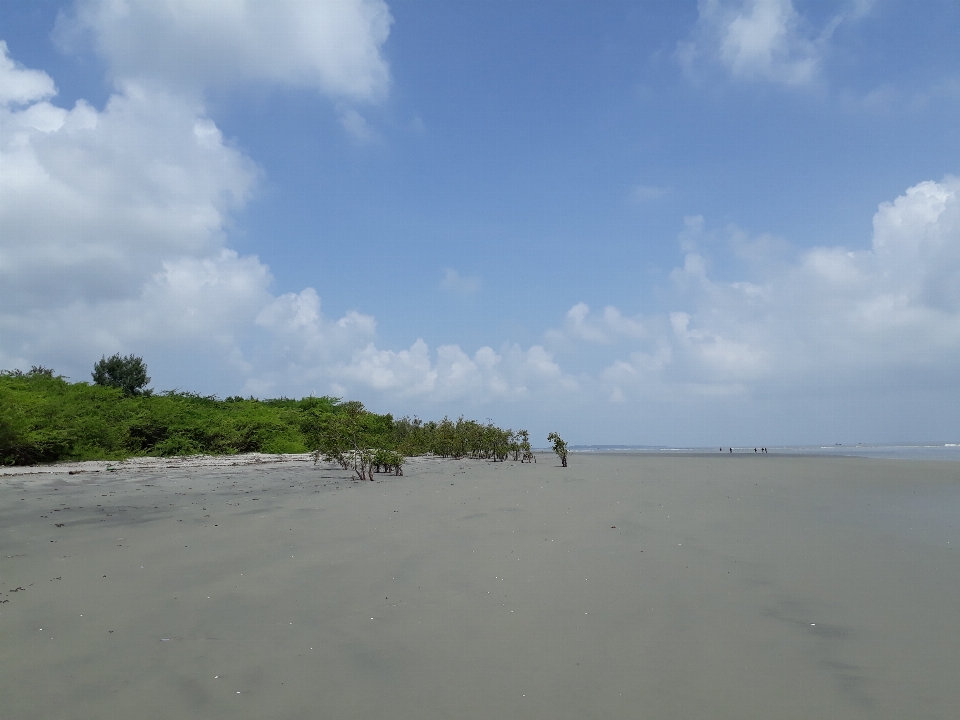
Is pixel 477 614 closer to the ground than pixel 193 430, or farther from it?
closer to the ground

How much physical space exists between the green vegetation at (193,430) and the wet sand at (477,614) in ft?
31.0

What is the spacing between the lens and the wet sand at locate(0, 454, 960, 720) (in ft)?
11.6

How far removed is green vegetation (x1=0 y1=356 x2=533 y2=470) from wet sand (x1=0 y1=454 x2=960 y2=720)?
944cm

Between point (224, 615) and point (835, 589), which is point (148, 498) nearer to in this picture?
point (224, 615)

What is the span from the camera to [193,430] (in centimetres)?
2636

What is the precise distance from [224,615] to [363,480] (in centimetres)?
1191

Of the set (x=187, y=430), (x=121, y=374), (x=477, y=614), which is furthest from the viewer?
(x=121, y=374)

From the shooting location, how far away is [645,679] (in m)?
3.74

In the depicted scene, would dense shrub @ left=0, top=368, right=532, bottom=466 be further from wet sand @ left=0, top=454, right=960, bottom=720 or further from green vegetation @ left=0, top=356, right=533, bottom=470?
→ wet sand @ left=0, top=454, right=960, bottom=720

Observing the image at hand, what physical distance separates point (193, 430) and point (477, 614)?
985 inches

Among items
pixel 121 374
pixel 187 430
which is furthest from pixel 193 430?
pixel 121 374

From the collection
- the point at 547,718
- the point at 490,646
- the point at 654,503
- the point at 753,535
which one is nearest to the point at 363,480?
the point at 654,503

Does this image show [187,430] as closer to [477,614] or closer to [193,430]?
[193,430]

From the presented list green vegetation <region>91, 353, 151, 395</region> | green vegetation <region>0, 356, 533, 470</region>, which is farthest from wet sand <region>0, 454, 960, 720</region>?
green vegetation <region>91, 353, 151, 395</region>
